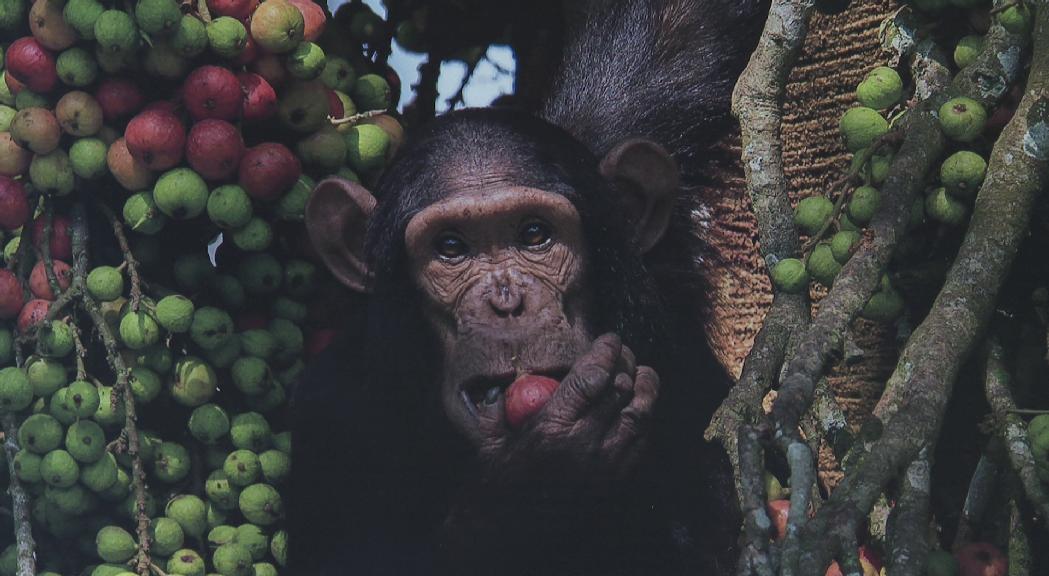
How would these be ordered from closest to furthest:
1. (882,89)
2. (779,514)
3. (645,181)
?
(882,89) → (779,514) → (645,181)

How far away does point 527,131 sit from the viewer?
3.84 metres

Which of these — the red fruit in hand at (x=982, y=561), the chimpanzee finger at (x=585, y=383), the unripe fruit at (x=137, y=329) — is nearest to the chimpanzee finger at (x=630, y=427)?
the chimpanzee finger at (x=585, y=383)

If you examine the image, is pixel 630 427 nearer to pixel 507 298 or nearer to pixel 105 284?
pixel 507 298

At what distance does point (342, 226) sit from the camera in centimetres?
372

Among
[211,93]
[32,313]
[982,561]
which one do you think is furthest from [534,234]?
[982,561]

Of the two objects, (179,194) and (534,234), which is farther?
(534,234)

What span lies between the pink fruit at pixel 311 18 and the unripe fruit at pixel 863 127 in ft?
4.73

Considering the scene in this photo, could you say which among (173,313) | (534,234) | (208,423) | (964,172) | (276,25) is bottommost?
(208,423)

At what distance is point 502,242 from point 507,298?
11.1 inches

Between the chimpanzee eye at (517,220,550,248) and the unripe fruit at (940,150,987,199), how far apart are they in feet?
3.79

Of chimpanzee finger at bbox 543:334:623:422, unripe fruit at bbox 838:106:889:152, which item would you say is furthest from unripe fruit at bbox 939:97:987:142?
chimpanzee finger at bbox 543:334:623:422

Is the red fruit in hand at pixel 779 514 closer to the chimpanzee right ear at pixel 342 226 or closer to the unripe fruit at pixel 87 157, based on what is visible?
the chimpanzee right ear at pixel 342 226

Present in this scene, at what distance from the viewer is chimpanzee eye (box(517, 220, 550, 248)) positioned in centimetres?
356

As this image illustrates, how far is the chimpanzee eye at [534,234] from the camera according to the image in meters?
3.56
